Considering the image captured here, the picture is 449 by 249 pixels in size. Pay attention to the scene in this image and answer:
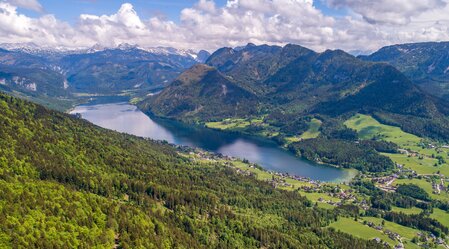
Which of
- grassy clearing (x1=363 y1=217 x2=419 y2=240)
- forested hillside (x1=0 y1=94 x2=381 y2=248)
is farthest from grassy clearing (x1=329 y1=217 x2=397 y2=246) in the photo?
grassy clearing (x1=363 y1=217 x2=419 y2=240)

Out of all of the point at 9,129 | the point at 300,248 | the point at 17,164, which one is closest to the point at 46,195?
the point at 17,164

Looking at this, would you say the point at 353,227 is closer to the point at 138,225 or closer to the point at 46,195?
the point at 138,225

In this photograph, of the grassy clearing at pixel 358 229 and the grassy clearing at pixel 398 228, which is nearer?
the grassy clearing at pixel 358 229

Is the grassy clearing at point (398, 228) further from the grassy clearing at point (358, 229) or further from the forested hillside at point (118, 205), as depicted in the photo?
the forested hillside at point (118, 205)

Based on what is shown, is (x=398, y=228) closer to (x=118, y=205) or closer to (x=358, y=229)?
(x=358, y=229)

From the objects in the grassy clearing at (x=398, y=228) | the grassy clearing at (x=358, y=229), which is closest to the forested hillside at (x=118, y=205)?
the grassy clearing at (x=358, y=229)

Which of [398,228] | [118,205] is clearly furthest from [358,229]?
[118,205]
